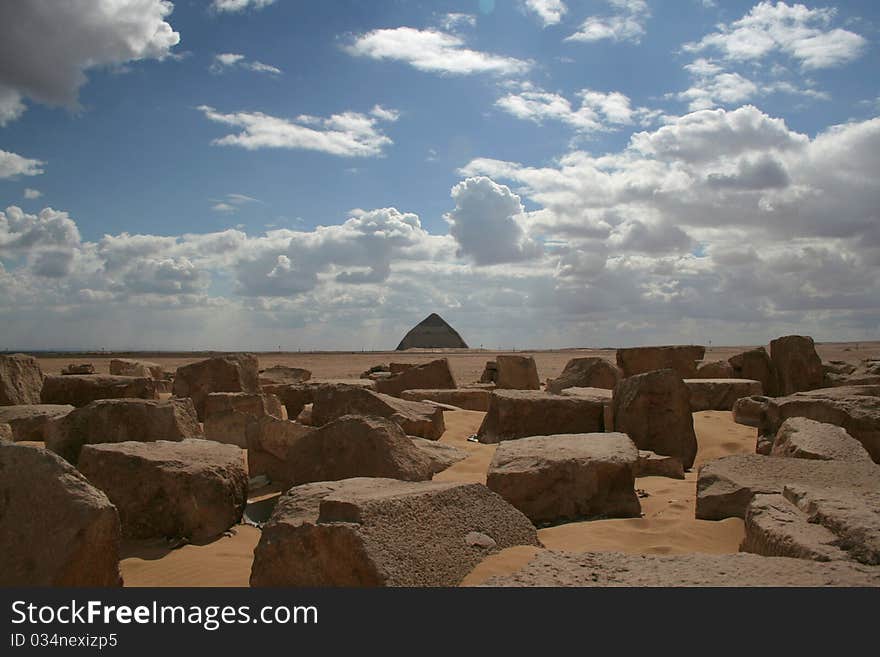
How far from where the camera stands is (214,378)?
9055 millimetres

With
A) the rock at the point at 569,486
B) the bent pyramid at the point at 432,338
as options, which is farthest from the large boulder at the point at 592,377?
the bent pyramid at the point at 432,338

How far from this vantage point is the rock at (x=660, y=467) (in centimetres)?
544

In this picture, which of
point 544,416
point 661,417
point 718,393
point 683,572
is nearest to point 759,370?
point 718,393

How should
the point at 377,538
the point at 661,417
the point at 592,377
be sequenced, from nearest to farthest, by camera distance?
the point at 377,538
the point at 661,417
the point at 592,377

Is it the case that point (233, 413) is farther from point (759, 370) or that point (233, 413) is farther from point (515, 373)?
point (759, 370)

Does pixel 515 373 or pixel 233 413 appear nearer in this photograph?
pixel 233 413

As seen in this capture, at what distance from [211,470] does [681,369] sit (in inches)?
346

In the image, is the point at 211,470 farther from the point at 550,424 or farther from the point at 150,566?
the point at 550,424

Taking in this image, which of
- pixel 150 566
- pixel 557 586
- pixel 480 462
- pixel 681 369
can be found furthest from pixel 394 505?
pixel 681 369

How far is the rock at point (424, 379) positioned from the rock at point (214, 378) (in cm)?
218

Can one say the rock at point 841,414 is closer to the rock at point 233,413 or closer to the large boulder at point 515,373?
the rock at point 233,413

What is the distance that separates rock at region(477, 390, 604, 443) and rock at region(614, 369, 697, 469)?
1.42 feet

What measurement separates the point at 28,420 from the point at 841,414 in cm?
712

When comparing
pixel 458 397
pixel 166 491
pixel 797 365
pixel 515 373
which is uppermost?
pixel 797 365
